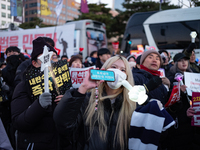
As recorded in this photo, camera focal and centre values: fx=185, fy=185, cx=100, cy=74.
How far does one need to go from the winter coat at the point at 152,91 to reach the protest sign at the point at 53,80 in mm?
1017

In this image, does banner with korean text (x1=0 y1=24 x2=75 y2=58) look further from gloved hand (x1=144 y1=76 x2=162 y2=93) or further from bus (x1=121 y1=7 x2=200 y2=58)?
gloved hand (x1=144 y1=76 x2=162 y2=93)

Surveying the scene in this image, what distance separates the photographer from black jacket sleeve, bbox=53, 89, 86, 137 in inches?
57.4

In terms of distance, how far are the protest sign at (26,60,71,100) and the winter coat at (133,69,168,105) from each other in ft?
3.34

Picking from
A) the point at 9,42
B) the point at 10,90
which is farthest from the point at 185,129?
the point at 9,42

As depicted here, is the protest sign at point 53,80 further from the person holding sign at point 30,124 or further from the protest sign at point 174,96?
the protest sign at point 174,96

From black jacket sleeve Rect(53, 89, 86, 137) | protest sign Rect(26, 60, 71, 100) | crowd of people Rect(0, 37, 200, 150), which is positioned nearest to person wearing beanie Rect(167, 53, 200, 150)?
crowd of people Rect(0, 37, 200, 150)

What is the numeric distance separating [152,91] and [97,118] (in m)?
1.19

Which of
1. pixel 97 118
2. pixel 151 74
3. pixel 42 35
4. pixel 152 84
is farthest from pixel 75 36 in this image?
pixel 152 84

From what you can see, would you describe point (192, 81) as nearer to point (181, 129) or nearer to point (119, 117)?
point (181, 129)

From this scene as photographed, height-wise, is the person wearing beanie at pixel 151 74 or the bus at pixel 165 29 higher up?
the bus at pixel 165 29

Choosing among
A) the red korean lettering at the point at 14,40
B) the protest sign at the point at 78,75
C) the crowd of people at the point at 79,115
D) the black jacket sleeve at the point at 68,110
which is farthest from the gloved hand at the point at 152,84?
the red korean lettering at the point at 14,40

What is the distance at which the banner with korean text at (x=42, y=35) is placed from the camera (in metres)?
8.62

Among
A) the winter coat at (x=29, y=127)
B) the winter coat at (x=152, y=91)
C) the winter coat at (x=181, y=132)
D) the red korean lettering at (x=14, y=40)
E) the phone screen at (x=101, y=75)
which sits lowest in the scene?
the winter coat at (x=181, y=132)

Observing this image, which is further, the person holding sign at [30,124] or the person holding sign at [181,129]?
A: the person holding sign at [181,129]
